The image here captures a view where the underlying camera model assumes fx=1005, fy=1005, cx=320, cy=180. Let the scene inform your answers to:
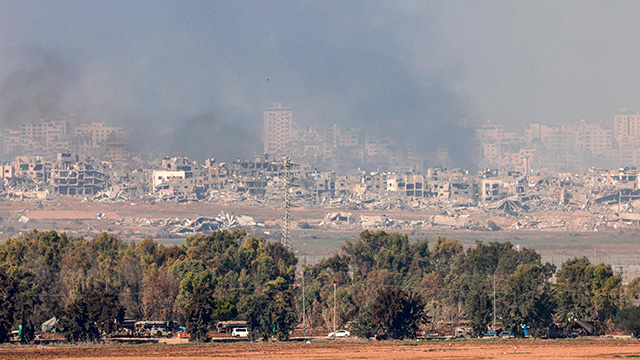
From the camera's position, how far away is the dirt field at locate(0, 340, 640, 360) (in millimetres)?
48469

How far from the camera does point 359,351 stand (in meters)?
51.2

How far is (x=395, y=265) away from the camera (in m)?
94.9

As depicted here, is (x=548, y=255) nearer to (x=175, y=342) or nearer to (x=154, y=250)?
(x=154, y=250)

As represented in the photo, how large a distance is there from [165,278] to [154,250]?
37.4 feet

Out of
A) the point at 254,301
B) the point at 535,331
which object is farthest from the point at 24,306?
the point at 535,331

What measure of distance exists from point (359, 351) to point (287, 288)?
3141cm

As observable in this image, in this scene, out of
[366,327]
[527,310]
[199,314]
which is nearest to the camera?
[199,314]

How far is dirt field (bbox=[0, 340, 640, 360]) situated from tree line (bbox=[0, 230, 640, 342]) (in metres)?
3.70

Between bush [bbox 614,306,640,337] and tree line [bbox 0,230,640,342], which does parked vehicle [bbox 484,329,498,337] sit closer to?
tree line [bbox 0,230,640,342]

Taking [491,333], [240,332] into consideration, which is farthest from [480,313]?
[240,332]

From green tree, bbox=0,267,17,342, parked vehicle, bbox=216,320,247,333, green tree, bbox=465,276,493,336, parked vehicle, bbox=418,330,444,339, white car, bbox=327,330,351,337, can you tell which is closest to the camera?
green tree, bbox=0,267,17,342

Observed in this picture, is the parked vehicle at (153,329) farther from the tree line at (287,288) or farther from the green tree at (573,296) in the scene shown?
the green tree at (573,296)

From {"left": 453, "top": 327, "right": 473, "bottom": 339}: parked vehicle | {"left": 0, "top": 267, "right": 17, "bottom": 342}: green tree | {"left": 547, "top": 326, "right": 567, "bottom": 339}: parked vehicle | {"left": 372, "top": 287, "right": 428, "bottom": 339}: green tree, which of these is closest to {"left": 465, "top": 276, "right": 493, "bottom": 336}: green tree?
{"left": 453, "top": 327, "right": 473, "bottom": 339}: parked vehicle

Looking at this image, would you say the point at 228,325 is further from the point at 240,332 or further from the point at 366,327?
the point at 366,327
